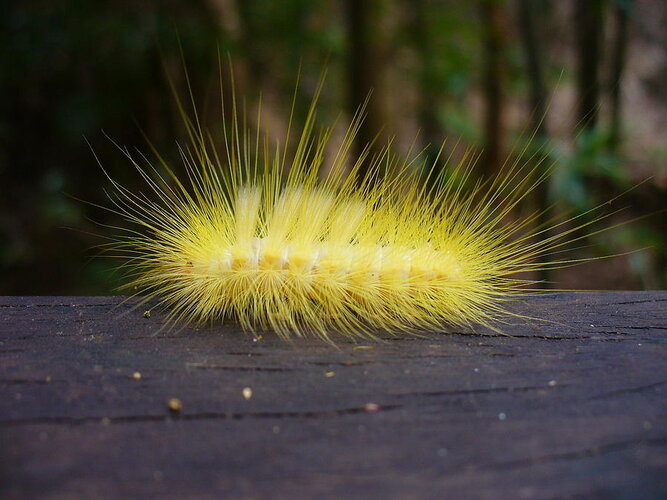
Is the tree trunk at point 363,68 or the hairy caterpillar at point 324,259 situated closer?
the hairy caterpillar at point 324,259

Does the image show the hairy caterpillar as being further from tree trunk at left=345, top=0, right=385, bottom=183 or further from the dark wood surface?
tree trunk at left=345, top=0, right=385, bottom=183

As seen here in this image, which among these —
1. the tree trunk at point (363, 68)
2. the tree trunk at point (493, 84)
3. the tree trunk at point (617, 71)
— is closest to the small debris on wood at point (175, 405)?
the tree trunk at point (363, 68)

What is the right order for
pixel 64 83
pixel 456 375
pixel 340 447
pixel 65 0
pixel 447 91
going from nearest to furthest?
pixel 340 447
pixel 456 375
pixel 65 0
pixel 64 83
pixel 447 91

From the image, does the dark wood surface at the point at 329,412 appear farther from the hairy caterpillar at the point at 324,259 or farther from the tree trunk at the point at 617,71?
the tree trunk at the point at 617,71

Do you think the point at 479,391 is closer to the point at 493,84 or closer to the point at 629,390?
the point at 629,390

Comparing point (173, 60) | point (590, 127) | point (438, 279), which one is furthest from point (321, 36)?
point (438, 279)

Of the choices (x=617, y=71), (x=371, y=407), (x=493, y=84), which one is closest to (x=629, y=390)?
(x=371, y=407)

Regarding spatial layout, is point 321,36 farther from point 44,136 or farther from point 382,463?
point 382,463
